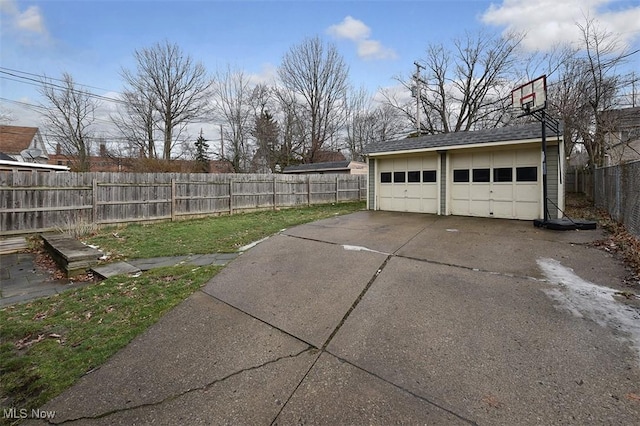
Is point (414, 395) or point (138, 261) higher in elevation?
point (138, 261)

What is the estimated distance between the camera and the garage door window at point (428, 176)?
11.1 meters

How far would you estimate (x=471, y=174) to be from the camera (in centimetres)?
1029

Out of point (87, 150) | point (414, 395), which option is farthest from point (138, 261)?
point (87, 150)

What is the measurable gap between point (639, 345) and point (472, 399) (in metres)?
1.79

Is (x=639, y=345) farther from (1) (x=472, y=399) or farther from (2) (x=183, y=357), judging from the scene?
(2) (x=183, y=357)

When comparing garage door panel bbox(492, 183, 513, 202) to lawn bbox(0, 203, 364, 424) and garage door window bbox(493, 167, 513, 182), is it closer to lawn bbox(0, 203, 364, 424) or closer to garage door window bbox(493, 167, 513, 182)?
garage door window bbox(493, 167, 513, 182)

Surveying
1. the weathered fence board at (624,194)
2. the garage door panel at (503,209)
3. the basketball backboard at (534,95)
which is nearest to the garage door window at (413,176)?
the garage door panel at (503,209)

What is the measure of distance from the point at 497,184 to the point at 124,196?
12.5 metres

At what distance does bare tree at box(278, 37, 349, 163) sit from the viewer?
27.9 meters

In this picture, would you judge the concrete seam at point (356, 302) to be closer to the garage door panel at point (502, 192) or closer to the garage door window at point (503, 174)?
the garage door panel at point (502, 192)

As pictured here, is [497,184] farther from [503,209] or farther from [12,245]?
[12,245]

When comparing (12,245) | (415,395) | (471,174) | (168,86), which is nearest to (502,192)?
(471,174)

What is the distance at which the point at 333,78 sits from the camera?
28.4 meters

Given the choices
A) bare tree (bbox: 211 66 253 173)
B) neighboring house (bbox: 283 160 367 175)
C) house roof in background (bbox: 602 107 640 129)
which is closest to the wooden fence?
neighboring house (bbox: 283 160 367 175)
